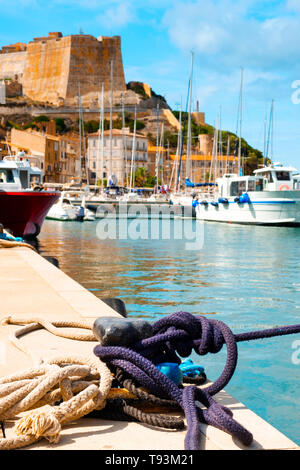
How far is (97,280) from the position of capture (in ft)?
42.2

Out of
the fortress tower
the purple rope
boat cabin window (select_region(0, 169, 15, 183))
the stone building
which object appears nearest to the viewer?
the purple rope

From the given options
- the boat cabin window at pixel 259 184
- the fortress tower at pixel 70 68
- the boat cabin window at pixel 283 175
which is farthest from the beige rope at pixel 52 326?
the fortress tower at pixel 70 68

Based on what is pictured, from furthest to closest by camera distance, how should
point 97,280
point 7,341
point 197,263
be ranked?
point 197,263
point 97,280
point 7,341

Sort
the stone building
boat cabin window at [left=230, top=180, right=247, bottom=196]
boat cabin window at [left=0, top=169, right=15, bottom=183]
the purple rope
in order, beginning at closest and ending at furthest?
the purple rope < boat cabin window at [left=0, top=169, right=15, bottom=183] < boat cabin window at [left=230, top=180, right=247, bottom=196] < the stone building

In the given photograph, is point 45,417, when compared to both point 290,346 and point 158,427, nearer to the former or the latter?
point 158,427

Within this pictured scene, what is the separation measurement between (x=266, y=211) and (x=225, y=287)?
2303 centimetres

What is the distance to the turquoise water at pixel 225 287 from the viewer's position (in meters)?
5.75

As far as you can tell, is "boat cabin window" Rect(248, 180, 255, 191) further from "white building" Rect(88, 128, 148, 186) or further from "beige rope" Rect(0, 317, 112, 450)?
"white building" Rect(88, 128, 148, 186)

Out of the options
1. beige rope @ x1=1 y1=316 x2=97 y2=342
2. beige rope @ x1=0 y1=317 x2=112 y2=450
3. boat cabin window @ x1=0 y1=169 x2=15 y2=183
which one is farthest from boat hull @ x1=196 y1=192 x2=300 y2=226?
beige rope @ x1=0 y1=317 x2=112 y2=450

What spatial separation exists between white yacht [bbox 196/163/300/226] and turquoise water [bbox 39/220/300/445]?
319 inches

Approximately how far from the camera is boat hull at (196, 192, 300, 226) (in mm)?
33875

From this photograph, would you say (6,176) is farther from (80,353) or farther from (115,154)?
(115,154)
